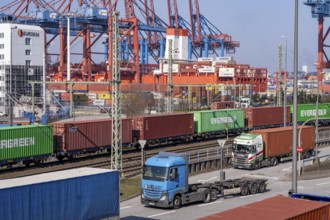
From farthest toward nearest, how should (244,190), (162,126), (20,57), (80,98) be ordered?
(80,98) → (20,57) → (162,126) → (244,190)

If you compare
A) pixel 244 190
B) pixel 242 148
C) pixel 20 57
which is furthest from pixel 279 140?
pixel 20 57

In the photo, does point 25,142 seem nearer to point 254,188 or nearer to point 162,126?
point 254,188

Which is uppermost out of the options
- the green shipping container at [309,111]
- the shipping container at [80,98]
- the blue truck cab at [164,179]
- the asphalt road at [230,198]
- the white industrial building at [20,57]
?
the white industrial building at [20,57]

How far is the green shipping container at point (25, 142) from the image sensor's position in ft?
105

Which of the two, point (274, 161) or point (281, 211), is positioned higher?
point (281, 211)

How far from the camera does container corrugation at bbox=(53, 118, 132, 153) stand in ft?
120

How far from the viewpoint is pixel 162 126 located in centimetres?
4559

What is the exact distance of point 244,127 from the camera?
181ft

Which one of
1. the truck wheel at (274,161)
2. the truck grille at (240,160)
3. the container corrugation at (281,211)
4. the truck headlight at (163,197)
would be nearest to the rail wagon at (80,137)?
the truck grille at (240,160)

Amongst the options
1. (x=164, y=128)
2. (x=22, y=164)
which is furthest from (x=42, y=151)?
(x=164, y=128)

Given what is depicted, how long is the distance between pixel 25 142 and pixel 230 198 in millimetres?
13912

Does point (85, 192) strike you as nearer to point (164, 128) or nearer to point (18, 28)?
point (164, 128)

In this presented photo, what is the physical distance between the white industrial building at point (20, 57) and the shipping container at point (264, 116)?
137 ft

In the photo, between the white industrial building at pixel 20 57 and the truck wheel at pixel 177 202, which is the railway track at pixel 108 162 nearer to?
the truck wheel at pixel 177 202
